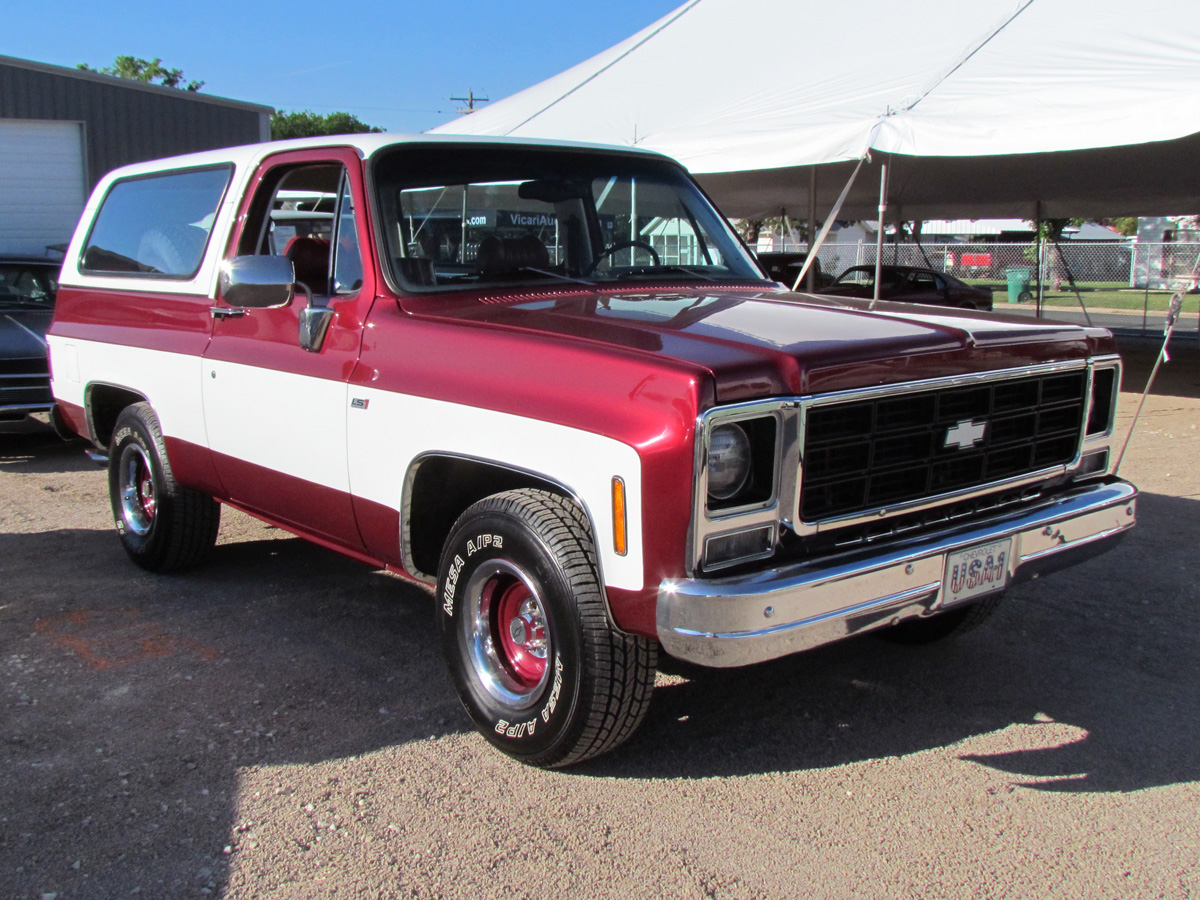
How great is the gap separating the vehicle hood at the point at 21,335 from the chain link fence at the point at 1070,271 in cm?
1995

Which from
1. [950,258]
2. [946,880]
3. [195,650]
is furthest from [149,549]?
[950,258]

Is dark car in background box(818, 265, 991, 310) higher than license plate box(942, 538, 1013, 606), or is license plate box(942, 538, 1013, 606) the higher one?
dark car in background box(818, 265, 991, 310)

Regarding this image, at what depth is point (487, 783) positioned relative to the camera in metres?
3.25

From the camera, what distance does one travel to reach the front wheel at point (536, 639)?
2.95 metres

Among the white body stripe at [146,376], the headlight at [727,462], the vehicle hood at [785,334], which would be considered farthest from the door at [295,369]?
the headlight at [727,462]

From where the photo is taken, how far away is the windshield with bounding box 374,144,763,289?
153 inches

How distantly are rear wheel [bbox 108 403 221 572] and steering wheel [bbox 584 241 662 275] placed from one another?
2.18 meters

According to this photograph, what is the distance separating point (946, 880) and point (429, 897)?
1323 millimetres

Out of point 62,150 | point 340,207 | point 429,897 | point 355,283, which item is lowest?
point 429,897

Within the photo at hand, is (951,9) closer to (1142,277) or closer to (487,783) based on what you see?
(487,783)

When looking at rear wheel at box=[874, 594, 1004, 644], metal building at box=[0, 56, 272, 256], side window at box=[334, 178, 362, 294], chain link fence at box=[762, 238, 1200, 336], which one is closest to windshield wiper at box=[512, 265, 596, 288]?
side window at box=[334, 178, 362, 294]

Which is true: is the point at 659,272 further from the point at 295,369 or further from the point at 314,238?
the point at 314,238

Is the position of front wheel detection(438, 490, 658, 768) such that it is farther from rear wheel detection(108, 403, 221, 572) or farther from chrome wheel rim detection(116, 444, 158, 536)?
chrome wheel rim detection(116, 444, 158, 536)

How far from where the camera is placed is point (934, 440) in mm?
3182
